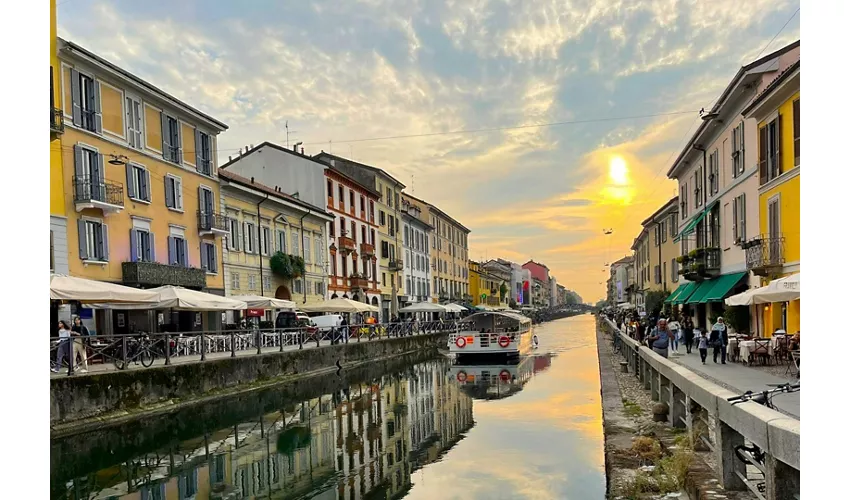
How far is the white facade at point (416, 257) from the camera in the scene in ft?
193

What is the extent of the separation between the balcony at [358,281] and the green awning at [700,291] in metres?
23.0

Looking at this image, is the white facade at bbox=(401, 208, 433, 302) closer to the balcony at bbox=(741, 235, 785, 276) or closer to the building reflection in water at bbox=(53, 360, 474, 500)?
the building reflection in water at bbox=(53, 360, 474, 500)

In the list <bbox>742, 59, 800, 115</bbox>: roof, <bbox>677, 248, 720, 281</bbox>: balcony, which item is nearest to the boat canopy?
<bbox>677, 248, 720, 281</bbox>: balcony

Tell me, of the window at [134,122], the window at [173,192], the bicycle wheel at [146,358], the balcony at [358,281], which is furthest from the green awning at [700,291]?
the balcony at [358,281]

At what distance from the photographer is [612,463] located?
31.4ft

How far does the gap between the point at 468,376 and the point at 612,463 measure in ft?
62.6

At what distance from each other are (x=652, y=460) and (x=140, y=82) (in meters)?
22.1

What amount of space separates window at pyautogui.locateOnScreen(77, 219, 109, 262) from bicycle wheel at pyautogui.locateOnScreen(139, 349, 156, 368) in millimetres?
5567

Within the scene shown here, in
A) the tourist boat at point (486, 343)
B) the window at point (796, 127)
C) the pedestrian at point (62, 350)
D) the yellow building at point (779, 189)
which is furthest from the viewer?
the tourist boat at point (486, 343)

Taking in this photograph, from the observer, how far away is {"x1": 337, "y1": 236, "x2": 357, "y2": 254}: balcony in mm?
43219

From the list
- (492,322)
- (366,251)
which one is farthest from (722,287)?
(366,251)

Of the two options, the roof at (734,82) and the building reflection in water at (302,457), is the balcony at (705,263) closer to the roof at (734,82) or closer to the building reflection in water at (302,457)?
the roof at (734,82)
